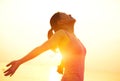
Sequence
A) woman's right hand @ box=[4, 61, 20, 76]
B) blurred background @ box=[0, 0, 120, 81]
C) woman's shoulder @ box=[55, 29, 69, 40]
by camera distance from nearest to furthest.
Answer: woman's right hand @ box=[4, 61, 20, 76], woman's shoulder @ box=[55, 29, 69, 40], blurred background @ box=[0, 0, 120, 81]

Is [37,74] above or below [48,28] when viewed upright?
below

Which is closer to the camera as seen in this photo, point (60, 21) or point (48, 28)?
point (60, 21)

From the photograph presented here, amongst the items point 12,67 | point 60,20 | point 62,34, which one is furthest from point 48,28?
point 12,67

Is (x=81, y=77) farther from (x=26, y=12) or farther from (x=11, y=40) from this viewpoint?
(x=11, y=40)

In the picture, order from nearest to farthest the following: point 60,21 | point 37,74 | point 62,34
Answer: point 62,34 < point 60,21 < point 37,74

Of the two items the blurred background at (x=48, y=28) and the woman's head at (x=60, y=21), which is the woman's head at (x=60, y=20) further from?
the blurred background at (x=48, y=28)

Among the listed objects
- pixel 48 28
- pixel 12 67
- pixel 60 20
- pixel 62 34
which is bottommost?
pixel 12 67

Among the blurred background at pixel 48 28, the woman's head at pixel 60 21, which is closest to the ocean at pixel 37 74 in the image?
the blurred background at pixel 48 28

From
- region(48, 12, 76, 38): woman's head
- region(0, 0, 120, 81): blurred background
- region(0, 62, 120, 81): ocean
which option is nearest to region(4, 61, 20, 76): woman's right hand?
region(48, 12, 76, 38): woman's head

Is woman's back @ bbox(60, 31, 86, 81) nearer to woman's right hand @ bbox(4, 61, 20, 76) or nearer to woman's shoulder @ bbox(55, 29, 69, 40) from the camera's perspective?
woman's shoulder @ bbox(55, 29, 69, 40)

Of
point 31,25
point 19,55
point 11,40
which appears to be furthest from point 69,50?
point 19,55

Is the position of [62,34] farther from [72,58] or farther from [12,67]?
[12,67]

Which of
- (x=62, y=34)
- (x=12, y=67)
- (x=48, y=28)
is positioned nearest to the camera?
(x=12, y=67)

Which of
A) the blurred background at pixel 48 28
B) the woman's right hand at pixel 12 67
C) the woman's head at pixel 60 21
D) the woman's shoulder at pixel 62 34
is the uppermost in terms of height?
the blurred background at pixel 48 28
